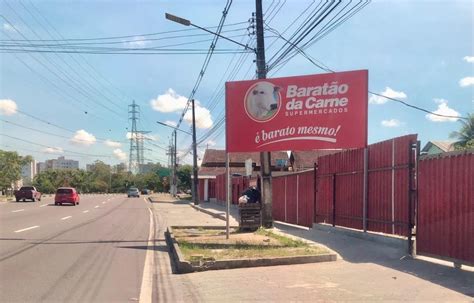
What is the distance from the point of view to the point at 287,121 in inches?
574

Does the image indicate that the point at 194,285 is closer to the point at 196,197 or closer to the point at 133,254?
the point at 133,254

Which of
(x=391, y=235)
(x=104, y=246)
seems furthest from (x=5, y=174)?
(x=391, y=235)

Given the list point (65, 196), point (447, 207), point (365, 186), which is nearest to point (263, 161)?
point (365, 186)

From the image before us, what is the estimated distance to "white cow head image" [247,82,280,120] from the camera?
1466 cm

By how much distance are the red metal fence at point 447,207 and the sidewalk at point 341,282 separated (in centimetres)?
40

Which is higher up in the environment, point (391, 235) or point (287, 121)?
point (287, 121)

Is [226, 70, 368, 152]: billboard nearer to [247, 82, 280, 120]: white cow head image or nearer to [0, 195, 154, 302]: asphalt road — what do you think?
[247, 82, 280, 120]: white cow head image

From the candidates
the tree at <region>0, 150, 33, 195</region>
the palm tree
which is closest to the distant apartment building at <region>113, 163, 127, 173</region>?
the tree at <region>0, 150, 33, 195</region>

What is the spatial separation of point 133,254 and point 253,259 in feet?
12.3

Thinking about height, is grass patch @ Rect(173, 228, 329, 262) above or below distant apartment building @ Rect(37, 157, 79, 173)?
below

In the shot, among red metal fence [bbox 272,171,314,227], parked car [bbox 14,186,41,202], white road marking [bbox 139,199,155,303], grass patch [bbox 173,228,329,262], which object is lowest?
parked car [bbox 14,186,41,202]

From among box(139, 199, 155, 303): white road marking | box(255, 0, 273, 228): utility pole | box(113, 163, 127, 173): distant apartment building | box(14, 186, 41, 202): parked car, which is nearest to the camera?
box(139, 199, 155, 303): white road marking

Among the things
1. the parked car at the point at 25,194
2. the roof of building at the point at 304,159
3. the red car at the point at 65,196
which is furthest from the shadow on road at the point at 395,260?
the parked car at the point at 25,194

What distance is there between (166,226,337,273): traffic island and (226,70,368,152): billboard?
269 cm
